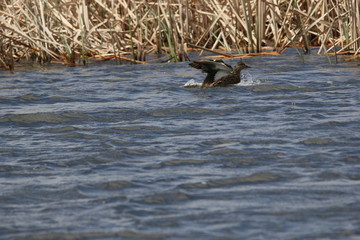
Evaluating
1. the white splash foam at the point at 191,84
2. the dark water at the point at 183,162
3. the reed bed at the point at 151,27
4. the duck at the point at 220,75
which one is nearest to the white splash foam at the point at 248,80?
the duck at the point at 220,75

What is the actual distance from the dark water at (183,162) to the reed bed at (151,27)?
2.55 meters

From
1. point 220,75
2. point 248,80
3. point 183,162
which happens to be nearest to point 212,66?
point 220,75

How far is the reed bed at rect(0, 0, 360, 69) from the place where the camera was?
11383 mm

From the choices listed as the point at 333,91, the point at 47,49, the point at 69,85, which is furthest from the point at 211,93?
the point at 47,49

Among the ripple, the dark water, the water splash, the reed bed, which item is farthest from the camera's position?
the reed bed

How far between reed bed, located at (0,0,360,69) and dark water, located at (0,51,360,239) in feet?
8.36

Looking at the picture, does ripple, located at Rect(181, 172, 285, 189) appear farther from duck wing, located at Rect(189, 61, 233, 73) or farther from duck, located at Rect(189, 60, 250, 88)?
duck, located at Rect(189, 60, 250, 88)

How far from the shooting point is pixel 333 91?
8211 mm

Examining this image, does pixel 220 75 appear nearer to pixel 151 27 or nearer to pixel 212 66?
pixel 212 66

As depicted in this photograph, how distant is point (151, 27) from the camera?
42.6 feet

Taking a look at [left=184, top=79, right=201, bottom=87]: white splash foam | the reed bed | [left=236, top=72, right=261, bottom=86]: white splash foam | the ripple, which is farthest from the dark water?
the reed bed

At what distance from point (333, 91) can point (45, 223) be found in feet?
16.7

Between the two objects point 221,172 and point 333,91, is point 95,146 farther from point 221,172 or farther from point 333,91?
point 333,91

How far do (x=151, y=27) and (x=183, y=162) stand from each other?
8.22 m
